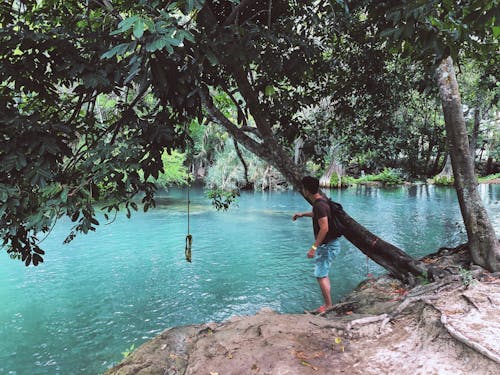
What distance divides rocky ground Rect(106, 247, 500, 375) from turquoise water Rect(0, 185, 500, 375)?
191cm

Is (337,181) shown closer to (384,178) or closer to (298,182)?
(384,178)

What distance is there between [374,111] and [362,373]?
18.3ft

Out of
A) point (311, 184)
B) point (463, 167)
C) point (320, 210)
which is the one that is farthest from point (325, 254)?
point (463, 167)

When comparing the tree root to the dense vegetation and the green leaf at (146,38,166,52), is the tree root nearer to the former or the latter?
the dense vegetation

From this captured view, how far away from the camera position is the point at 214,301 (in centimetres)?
702

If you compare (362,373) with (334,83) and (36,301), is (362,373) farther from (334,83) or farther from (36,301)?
(36,301)

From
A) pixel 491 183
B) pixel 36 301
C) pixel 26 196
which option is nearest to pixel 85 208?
pixel 26 196

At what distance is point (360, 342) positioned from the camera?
3.36 meters

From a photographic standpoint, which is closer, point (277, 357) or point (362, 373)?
point (362, 373)

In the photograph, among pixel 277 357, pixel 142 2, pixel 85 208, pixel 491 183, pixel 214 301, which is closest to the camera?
pixel 142 2

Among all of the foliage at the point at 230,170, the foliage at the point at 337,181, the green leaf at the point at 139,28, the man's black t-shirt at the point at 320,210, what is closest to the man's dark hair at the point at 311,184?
the man's black t-shirt at the point at 320,210

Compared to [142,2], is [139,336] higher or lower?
lower

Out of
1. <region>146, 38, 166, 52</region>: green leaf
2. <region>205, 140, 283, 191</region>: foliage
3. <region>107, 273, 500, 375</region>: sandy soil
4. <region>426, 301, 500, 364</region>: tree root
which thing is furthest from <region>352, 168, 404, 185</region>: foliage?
<region>146, 38, 166, 52</region>: green leaf

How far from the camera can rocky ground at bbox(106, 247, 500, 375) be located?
2.80 m
